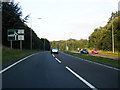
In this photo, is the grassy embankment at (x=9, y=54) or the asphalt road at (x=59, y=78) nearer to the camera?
the asphalt road at (x=59, y=78)

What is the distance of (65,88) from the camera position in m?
5.92

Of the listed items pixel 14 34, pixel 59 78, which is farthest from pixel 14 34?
pixel 59 78

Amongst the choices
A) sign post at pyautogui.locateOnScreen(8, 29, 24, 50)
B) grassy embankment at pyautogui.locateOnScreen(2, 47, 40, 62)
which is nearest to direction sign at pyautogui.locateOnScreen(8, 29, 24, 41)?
sign post at pyautogui.locateOnScreen(8, 29, 24, 50)

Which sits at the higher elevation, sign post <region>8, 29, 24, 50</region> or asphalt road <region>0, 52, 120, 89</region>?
sign post <region>8, 29, 24, 50</region>

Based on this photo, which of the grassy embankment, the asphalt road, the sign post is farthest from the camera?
the sign post

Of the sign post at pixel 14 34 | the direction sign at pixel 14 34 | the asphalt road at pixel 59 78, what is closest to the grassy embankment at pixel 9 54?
the sign post at pixel 14 34

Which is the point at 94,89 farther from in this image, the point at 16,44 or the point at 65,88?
the point at 16,44

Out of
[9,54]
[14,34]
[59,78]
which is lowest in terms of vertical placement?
[59,78]

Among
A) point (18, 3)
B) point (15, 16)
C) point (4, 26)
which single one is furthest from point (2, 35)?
point (18, 3)

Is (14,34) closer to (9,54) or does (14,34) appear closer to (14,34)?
(14,34)

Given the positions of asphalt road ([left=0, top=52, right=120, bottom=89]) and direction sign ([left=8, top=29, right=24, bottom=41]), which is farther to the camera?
direction sign ([left=8, top=29, right=24, bottom=41])

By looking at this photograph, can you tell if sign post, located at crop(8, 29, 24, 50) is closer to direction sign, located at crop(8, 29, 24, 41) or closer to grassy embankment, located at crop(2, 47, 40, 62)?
direction sign, located at crop(8, 29, 24, 41)

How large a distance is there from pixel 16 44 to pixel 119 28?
34959 mm

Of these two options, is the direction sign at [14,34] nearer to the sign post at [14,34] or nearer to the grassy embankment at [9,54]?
→ the sign post at [14,34]
